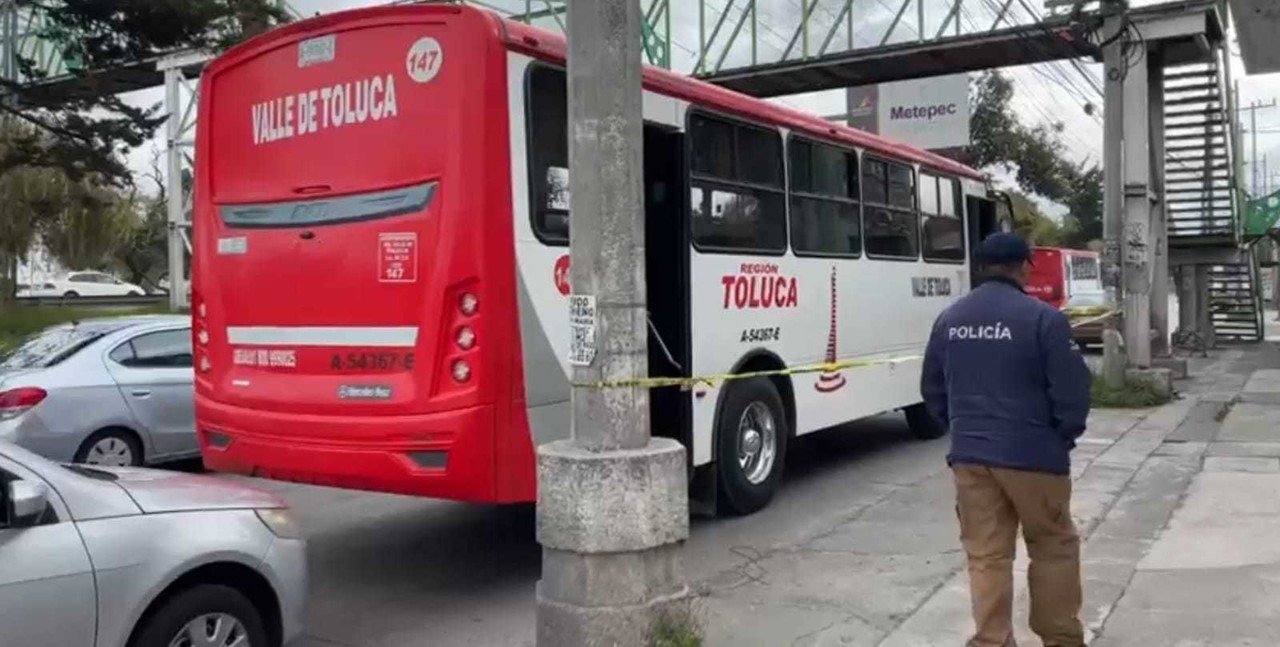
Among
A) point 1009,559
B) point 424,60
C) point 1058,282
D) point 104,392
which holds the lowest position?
point 1009,559

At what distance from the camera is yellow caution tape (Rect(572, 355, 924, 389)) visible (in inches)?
183

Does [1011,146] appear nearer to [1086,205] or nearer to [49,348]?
[1086,205]

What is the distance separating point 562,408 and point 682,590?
1.70 metres

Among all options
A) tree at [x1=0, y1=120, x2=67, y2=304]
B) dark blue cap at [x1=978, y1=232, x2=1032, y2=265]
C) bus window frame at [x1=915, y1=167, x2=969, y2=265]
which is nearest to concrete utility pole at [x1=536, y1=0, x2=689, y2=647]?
dark blue cap at [x1=978, y1=232, x2=1032, y2=265]

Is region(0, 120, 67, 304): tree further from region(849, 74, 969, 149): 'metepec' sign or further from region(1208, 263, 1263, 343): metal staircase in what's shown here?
region(1208, 263, 1263, 343): metal staircase

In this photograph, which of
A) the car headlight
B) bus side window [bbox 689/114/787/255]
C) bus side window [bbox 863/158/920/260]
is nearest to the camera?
the car headlight

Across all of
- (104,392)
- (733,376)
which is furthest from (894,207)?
(104,392)

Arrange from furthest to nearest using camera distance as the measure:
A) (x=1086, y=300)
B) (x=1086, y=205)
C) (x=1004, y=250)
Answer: (x=1086, y=205)
(x=1086, y=300)
(x=1004, y=250)

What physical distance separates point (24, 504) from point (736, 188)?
5.13 metres

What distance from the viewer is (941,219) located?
37.9ft

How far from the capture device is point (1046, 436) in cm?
443

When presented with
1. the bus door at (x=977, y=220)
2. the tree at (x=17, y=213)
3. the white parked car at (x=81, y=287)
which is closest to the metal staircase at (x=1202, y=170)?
the bus door at (x=977, y=220)

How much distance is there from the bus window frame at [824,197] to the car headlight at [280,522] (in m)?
4.75

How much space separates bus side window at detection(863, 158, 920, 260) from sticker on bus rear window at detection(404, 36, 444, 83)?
15.6 ft
